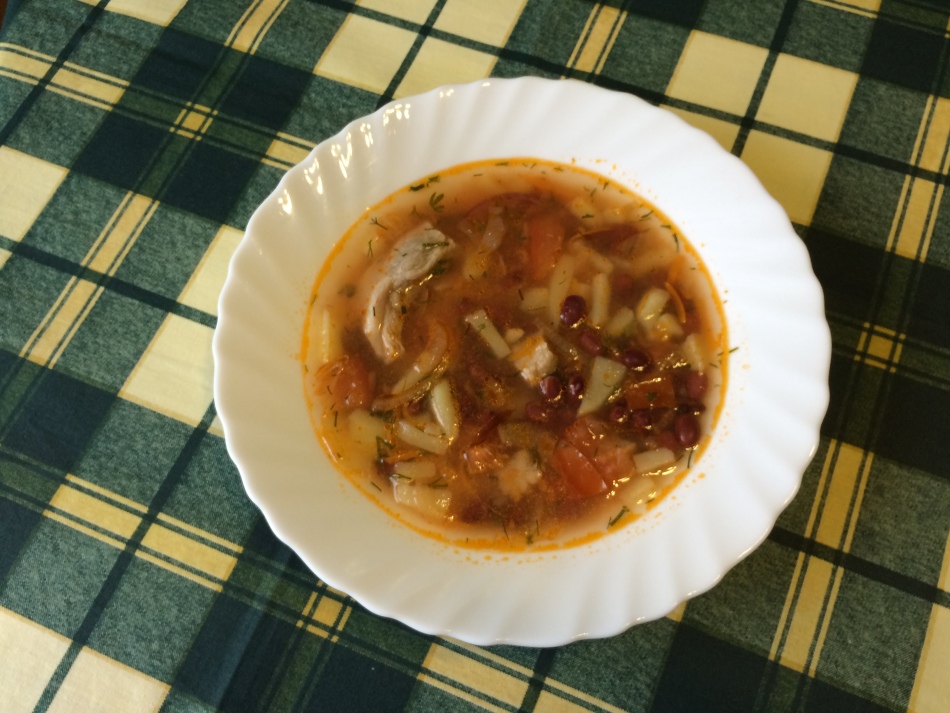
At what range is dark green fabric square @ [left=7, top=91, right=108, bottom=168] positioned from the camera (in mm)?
3555

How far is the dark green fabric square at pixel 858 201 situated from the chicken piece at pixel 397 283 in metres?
1.54

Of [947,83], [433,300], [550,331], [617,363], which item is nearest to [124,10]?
[433,300]

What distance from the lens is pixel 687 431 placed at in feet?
8.74

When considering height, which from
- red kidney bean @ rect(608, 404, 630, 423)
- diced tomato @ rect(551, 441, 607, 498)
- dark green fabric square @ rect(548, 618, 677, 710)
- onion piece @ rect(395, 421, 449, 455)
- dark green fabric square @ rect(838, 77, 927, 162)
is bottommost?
dark green fabric square @ rect(548, 618, 677, 710)

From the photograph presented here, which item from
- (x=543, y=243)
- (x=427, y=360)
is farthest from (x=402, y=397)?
(x=543, y=243)

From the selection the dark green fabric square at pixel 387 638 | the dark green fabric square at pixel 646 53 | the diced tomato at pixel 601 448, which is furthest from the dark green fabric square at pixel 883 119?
the dark green fabric square at pixel 387 638

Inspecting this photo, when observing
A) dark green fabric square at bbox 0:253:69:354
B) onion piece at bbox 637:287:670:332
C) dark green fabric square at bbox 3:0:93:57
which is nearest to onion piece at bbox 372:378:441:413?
onion piece at bbox 637:287:670:332

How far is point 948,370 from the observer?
110 inches

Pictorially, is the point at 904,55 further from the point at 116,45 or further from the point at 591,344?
the point at 116,45

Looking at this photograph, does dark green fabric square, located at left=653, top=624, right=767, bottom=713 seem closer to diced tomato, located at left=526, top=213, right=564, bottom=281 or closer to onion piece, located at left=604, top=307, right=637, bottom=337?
onion piece, located at left=604, top=307, right=637, bottom=337

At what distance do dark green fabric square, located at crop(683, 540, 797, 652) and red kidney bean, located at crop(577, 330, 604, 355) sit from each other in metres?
0.91

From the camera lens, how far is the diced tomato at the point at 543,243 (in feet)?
10.2

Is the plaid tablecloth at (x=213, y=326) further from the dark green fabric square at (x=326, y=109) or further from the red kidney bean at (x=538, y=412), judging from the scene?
the red kidney bean at (x=538, y=412)

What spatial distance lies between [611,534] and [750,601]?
1.68 ft
